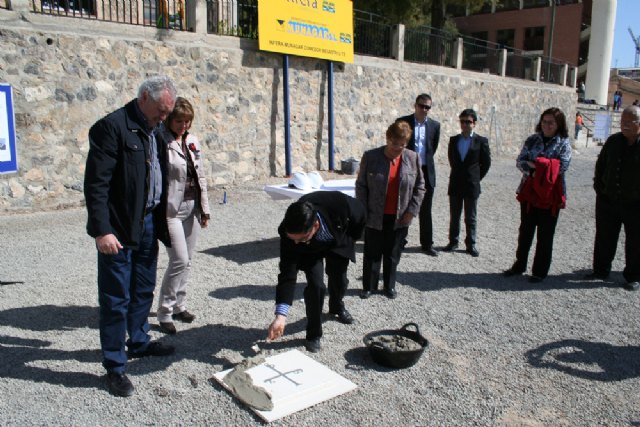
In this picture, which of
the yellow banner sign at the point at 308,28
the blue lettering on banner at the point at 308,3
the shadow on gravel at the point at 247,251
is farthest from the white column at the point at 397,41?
the shadow on gravel at the point at 247,251

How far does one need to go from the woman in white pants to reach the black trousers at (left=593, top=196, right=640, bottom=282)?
404 cm

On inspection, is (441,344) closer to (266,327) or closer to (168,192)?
(266,327)

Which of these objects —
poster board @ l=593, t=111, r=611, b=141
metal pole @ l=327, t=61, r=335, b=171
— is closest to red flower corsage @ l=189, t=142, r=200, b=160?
metal pole @ l=327, t=61, r=335, b=171

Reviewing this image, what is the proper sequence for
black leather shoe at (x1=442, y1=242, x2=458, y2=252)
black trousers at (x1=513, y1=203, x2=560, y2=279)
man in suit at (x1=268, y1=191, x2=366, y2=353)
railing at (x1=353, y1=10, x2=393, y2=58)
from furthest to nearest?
railing at (x1=353, y1=10, x2=393, y2=58) < black leather shoe at (x1=442, y1=242, x2=458, y2=252) < black trousers at (x1=513, y1=203, x2=560, y2=279) < man in suit at (x1=268, y1=191, x2=366, y2=353)

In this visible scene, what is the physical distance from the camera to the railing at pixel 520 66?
806 inches

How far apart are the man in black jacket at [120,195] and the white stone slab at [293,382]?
0.69 metres

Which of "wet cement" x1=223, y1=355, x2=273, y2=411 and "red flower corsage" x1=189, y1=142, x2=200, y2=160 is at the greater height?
"red flower corsage" x1=189, y1=142, x2=200, y2=160

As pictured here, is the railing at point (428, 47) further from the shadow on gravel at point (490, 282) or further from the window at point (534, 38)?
the window at point (534, 38)

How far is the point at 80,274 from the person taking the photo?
520 cm

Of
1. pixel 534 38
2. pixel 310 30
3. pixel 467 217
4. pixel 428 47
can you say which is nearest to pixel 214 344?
pixel 467 217

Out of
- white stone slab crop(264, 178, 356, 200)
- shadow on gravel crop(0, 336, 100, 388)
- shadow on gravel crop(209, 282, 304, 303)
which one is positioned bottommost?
shadow on gravel crop(209, 282, 304, 303)

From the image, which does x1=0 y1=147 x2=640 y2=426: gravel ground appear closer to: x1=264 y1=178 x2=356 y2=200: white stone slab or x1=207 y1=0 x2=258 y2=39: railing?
x1=264 y1=178 x2=356 y2=200: white stone slab

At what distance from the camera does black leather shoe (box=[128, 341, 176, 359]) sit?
3504 millimetres

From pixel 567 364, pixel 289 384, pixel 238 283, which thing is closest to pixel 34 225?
pixel 238 283
